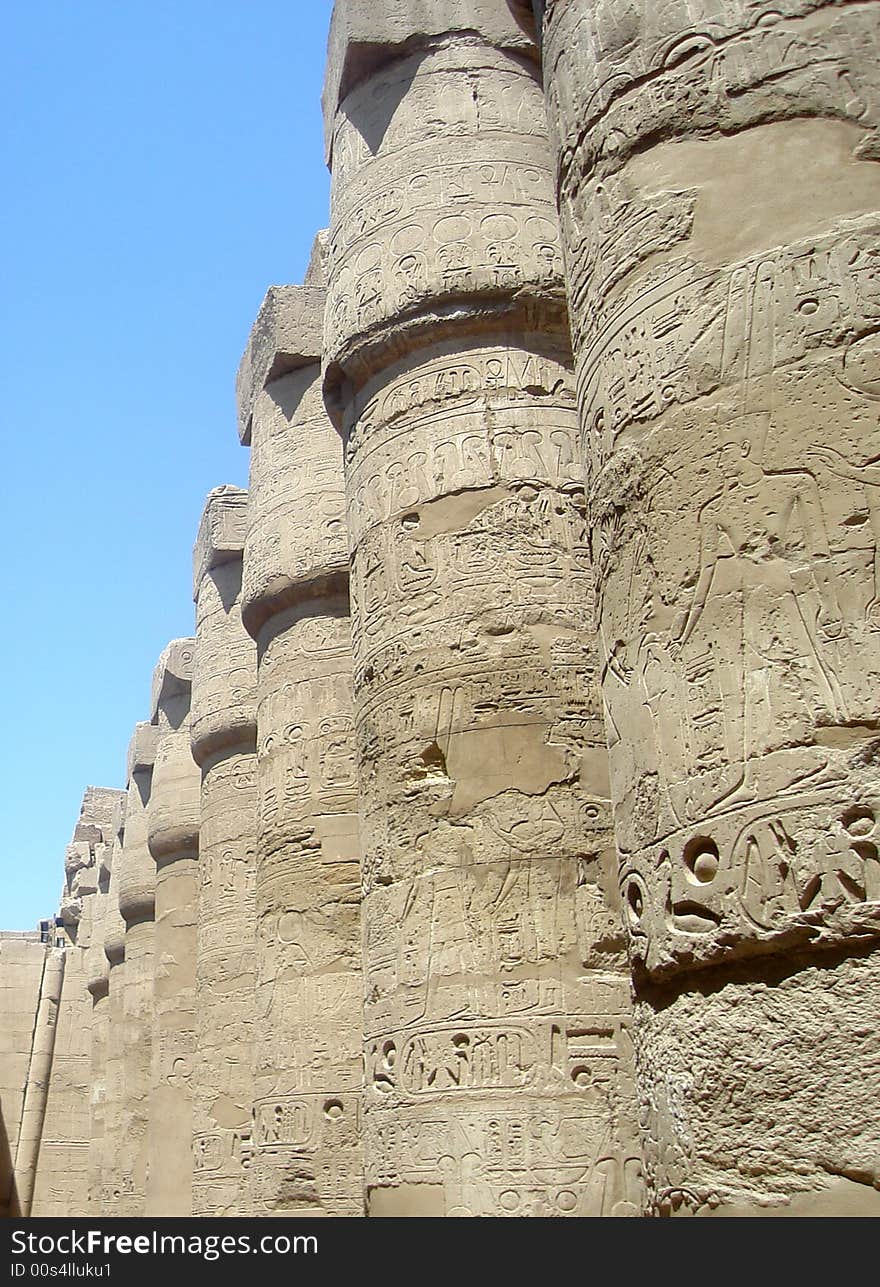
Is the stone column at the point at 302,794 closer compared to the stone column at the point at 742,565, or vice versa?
the stone column at the point at 742,565

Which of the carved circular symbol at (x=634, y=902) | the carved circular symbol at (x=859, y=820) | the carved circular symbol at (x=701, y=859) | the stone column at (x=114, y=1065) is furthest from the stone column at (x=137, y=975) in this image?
the carved circular symbol at (x=859, y=820)

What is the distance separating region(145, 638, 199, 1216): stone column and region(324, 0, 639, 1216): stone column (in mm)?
7417

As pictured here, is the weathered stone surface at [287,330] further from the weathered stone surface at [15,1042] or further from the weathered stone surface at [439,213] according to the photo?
the weathered stone surface at [15,1042]

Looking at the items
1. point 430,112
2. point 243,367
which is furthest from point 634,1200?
point 243,367

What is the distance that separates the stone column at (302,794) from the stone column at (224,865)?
7.27 ft

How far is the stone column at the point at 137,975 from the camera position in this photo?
1467 cm

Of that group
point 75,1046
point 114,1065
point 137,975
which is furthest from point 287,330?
point 75,1046

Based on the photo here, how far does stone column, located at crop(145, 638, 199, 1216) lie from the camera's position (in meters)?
12.3

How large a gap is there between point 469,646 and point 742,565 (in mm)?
2874

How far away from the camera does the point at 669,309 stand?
11.1ft

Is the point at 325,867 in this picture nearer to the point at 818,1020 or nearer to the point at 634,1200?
the point at 634,1200

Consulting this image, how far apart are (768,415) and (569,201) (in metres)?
1.26

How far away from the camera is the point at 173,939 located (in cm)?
1382

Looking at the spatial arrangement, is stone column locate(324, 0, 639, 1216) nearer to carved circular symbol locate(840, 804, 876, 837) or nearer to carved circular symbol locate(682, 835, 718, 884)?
carved circular symbol locate(682, 835, 718, 884)
